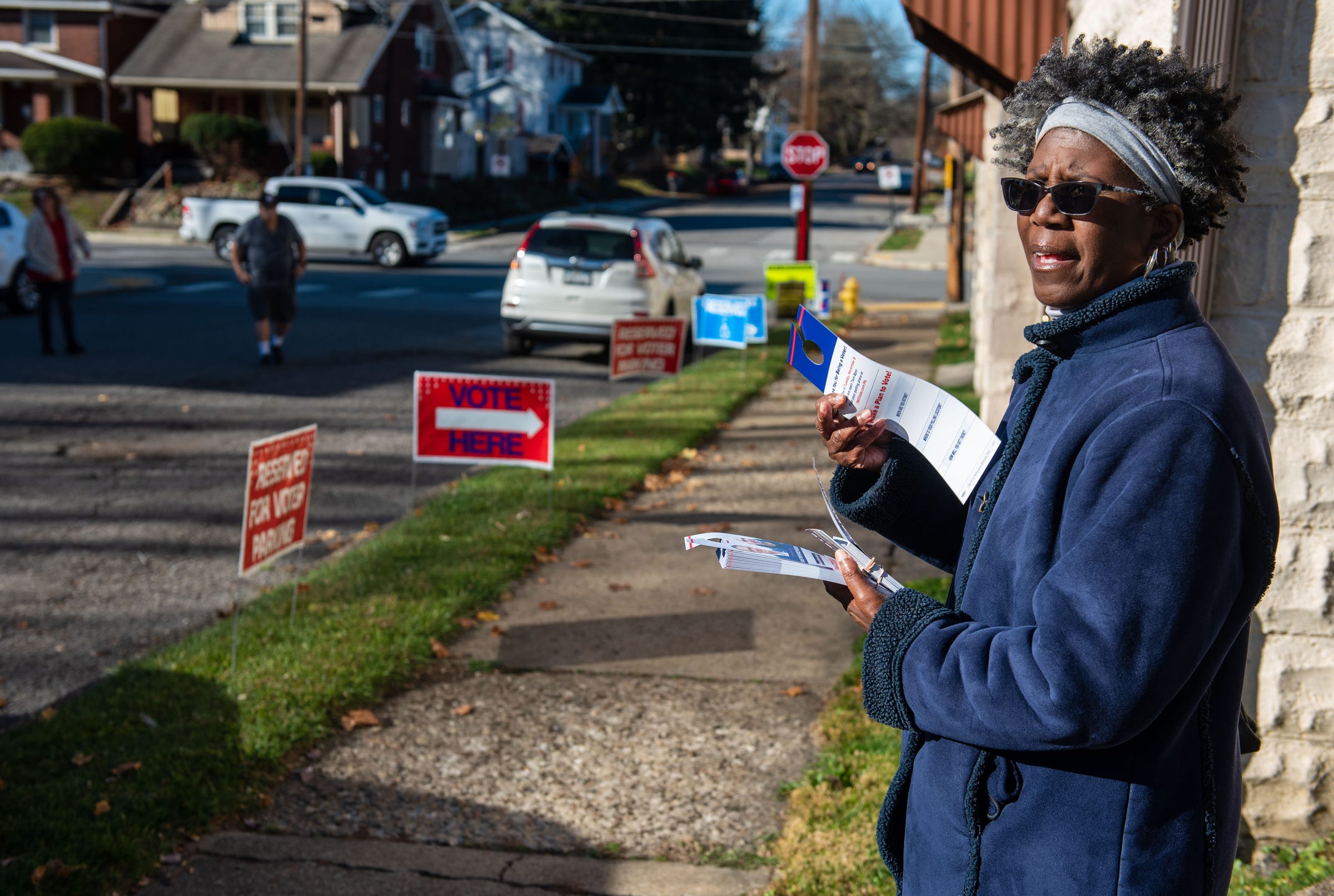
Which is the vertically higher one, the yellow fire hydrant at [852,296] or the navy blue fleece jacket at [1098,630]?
the navy blue fleece jacket at [1098,630]

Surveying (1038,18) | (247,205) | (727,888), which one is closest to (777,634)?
(727,888)

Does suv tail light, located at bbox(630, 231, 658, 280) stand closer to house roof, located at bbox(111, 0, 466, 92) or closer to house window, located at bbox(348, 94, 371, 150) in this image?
house roof, located at bbox(111, 0, 466, 92)

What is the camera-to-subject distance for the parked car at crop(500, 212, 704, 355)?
15227 mm

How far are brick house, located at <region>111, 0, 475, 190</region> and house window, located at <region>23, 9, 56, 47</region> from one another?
331 centimetres

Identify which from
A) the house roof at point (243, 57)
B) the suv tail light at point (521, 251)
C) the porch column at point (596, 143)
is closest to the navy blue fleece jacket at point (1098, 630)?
the suv tail light at point (521, 251)

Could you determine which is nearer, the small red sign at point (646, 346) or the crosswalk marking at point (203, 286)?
the small red sign at point (646, 346)

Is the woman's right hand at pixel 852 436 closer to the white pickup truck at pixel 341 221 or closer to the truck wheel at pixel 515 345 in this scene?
the truck wheel at pixel 515 345

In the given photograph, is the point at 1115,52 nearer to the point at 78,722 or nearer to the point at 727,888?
the point at 727,888

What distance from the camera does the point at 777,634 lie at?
20.1 feet

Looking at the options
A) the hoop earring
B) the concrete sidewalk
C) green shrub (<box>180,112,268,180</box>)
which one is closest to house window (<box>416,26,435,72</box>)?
green shrub (<box>180,112,268,180</box>)

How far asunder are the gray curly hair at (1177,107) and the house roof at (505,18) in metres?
69.3

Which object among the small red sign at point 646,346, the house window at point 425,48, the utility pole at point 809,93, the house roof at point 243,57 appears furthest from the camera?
the house window at point 425,48

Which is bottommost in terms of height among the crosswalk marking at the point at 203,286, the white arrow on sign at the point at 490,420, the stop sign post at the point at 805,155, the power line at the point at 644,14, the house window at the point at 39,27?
the crosswalk marking at the point at 203,286

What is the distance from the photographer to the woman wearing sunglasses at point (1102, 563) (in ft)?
5.42
